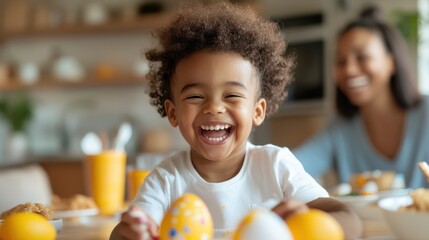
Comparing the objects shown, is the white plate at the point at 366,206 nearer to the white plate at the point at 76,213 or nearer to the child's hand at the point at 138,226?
the child's hand at the point at 138,226

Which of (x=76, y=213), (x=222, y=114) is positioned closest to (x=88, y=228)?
(x=76, y=213)

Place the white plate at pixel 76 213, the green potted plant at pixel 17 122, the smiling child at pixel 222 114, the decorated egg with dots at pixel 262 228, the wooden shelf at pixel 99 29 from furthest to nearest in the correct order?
the green potted plant at pixel 17 122 < the wooden shelf at pixel 99 29 < the white plate at pixel 76 213 < the smiling child at pixel 222 114 < the decorated egg with dots at pixel 262 228

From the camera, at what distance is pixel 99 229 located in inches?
49.1

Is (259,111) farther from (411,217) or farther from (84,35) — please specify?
(84,35)

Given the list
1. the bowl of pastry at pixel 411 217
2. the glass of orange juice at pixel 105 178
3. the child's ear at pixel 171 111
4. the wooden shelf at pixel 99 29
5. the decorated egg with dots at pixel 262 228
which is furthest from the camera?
the wooden shelf at pixel 99 29

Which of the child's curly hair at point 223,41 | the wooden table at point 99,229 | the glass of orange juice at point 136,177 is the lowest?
the wooden table at point 99,229

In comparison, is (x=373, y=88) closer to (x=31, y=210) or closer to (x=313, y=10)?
(x=31, y=210)

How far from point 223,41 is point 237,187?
0.21 meters

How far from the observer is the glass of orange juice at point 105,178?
170 centimetres

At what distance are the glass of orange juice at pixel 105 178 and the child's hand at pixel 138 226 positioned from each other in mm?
1002

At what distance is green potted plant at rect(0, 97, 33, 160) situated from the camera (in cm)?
543

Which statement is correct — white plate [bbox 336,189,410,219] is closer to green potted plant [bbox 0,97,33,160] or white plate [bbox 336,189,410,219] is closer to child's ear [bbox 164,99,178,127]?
child's ear [bbox 164,99,178,127]

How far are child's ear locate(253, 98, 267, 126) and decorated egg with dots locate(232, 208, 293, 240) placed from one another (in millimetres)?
386

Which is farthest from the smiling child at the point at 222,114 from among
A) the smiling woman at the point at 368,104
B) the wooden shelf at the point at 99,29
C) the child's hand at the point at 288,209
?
the wooden shelf at the point at 99,29
